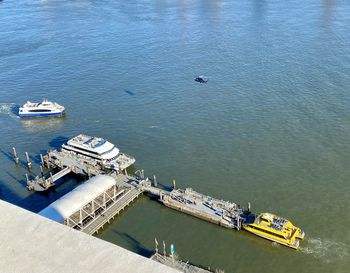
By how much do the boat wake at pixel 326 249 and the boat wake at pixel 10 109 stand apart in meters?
62.3

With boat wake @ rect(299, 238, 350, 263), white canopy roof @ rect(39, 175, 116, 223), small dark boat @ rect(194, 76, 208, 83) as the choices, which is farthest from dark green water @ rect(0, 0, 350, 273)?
white canopy roof @ rect(39, 175, 116, 223)

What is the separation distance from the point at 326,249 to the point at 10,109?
68.7m

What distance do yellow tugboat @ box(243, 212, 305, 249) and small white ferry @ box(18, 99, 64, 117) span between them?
4856 centimetres

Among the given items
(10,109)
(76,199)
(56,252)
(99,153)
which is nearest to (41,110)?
(10,109)

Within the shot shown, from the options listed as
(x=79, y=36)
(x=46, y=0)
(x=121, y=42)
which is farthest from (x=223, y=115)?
(x=46, y=0)

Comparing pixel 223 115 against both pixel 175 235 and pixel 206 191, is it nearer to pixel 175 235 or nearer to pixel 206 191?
pixel 206 191

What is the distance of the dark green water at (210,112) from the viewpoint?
2239 inches

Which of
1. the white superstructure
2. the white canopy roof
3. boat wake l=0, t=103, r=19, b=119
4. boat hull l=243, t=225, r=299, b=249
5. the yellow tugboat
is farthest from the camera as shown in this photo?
boat wake l=0, t=103, r=19, b=119

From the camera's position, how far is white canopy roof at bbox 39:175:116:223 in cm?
5538

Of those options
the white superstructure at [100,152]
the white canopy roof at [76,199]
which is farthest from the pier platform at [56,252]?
the white superstructure at [100,152]

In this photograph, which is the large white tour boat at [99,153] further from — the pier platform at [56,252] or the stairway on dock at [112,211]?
the pier platform at [56,252]

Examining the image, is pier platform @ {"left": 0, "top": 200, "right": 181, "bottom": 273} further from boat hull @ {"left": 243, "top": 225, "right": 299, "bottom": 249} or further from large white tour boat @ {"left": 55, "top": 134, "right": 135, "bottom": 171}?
large white tour boat @ {"left": 55, "top": 134, "right": 135, "bottom": 171}

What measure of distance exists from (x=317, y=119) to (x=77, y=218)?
4640 centimetres

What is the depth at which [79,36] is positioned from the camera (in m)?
136
